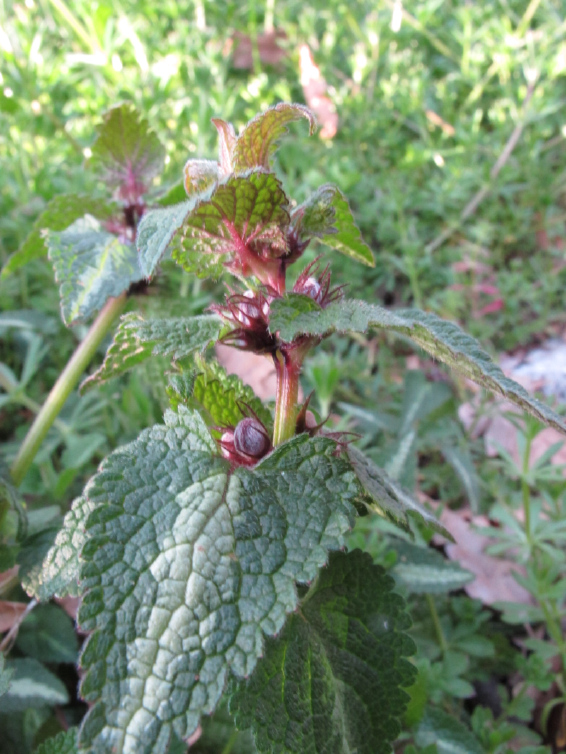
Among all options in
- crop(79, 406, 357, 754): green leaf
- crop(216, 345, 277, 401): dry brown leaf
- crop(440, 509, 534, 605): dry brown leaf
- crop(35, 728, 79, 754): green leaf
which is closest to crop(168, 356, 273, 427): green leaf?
crop(79, 406, 357, 754): green leaf

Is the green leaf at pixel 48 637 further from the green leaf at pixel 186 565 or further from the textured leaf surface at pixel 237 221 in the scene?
the textured leaf surface at pixel 237 221

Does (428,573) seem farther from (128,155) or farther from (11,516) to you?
(128,155)

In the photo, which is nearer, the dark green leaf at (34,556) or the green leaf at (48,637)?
the dark green leaf at (34,556)

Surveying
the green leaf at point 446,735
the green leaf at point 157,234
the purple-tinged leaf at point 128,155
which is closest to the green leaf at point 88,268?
the purple-tinged leaf at point 128,155

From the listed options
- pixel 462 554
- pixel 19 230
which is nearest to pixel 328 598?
pixel 462 554

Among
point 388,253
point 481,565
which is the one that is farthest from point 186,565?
point 388,253

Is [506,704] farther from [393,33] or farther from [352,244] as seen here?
[393,33]
